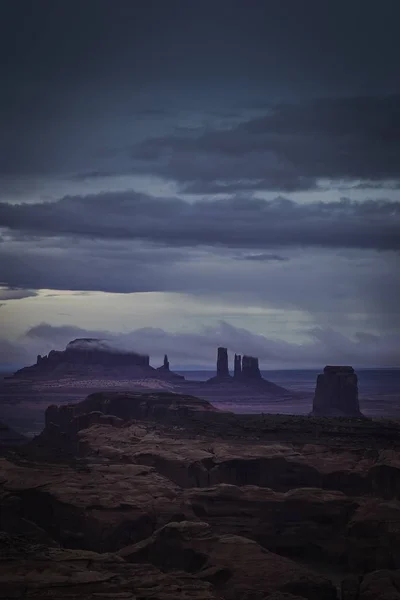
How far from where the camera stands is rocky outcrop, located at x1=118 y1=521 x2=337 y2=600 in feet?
132

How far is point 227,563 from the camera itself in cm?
4281

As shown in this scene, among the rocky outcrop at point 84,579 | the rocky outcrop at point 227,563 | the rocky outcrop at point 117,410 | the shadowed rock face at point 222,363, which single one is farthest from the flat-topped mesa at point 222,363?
the rocky outcrop at point 84,579

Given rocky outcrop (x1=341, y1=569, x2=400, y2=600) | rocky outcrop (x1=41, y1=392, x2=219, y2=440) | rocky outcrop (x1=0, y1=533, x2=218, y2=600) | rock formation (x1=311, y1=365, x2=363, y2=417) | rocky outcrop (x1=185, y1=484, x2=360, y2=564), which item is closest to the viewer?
rocky outcrop (x1=0, y1=533, x2=218, y2=600)

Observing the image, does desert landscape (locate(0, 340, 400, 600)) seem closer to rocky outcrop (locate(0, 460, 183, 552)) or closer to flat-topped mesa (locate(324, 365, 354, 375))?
rocky outcrop (locate(0, 460, 183, 552))

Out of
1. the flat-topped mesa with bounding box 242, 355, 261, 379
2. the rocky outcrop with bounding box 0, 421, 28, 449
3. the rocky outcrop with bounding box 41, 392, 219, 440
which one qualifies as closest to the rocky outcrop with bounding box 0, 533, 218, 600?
the rocky outcrop with bounding box 0, 421, 28, 449

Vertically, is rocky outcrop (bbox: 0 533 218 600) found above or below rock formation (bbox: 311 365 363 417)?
below

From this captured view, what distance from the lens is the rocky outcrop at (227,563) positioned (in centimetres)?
4022

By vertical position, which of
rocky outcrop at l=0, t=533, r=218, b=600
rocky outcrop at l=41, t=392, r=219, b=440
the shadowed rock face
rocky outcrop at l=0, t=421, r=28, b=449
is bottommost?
rocky outcrop at l=0, t=533, r=218, b=600

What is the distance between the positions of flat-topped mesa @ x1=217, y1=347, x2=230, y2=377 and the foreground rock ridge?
103 metres

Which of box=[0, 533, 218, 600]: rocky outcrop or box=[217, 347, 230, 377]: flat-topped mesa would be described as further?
box=[217, 347, 230, 377]: flat-topped mesa

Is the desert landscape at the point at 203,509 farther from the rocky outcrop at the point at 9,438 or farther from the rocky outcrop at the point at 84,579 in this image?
the rocky outcrop at the point at 9,438

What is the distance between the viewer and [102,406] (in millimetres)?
108500

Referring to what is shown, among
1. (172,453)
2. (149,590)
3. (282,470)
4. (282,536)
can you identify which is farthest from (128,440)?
(149,590)

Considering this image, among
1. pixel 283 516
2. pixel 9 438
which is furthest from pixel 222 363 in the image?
pixel 283 516
